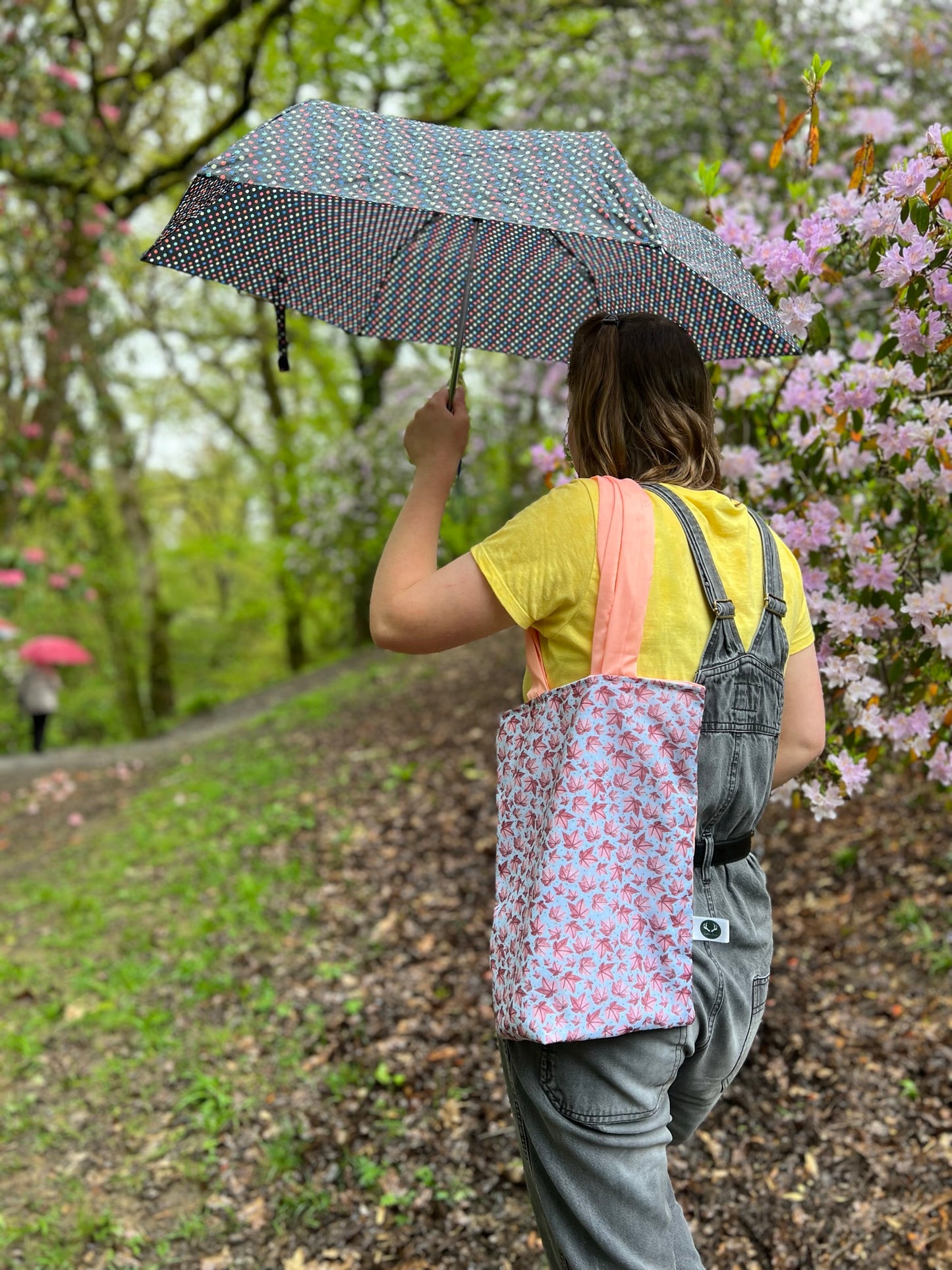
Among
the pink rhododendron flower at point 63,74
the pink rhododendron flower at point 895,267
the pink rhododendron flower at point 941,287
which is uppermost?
the pink rhododendron flower at point 63,74

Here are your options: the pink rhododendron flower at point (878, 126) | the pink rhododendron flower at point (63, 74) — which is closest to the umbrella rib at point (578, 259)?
the pink rhododendron flower at point (878, 126)

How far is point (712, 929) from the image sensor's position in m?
1.40

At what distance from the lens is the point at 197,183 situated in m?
1.52

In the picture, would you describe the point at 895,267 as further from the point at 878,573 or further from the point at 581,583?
the point at 581,583

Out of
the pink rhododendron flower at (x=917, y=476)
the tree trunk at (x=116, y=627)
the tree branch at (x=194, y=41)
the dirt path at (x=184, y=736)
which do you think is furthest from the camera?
the tree trunk at (x=116, y=627)

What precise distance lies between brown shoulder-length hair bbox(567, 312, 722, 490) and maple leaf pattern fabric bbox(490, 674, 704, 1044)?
0.36 m

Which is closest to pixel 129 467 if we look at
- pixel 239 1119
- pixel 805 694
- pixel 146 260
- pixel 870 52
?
pixel 870 52

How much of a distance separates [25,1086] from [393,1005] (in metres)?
1.29

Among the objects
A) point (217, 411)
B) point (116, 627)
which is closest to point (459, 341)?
point (116, 627)

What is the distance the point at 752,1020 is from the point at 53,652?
27.3 ft

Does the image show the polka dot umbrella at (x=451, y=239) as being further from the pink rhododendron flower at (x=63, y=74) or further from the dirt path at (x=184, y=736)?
the dirt path at (x=184, y=736)

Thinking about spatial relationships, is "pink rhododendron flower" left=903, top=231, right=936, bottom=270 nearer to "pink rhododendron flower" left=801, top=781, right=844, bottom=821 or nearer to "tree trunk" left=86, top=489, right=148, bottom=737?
"pink rhododendron flower" left=801, top=781, right=844, bottom=821

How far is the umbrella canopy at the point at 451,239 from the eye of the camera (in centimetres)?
140

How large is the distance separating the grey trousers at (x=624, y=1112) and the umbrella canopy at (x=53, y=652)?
775 cm
